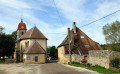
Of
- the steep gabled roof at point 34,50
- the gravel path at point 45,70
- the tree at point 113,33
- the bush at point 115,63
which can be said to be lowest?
the gravel path at point 45,70

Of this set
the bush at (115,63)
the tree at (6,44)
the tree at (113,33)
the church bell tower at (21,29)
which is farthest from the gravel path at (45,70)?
the church bell tower at (21,29)

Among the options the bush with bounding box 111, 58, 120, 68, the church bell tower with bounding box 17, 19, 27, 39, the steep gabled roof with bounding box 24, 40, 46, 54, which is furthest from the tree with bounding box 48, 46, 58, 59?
the bush with bounding box 111, 58, 120, 68

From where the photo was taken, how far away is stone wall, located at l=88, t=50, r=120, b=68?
1723 centimetres

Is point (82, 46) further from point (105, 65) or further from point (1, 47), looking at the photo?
point (1, 47)

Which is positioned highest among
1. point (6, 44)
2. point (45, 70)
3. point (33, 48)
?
point (6, 44)

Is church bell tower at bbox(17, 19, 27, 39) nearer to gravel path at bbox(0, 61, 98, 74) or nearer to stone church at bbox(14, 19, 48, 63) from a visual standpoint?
stone church at bbox(14, 19, 48, 63)

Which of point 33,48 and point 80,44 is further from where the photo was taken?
point 33,48

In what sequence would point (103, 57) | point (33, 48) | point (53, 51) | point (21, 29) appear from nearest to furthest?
point (103, 57), point (33, 48), point (21, 29), point (53, 51)

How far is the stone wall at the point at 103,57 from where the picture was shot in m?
17.2

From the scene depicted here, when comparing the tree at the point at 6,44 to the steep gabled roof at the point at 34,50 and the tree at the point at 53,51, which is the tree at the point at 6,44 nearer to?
the steep gabled roof at the point at 34,50

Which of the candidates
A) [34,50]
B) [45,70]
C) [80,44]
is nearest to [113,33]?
[80,44]

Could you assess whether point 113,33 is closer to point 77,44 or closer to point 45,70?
point 77,44

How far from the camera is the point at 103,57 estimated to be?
61.2 feet

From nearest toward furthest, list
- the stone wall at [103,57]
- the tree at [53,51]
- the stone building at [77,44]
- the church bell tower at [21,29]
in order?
the stone wall at [103,57], the stone building at [77,44], the church bell tower at [21,29], the tree at [53,51]
